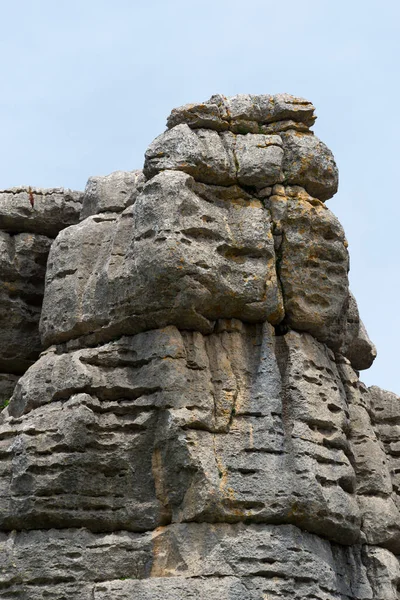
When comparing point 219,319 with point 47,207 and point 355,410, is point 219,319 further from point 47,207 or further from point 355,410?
point 47,207

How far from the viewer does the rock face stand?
59.4 ft

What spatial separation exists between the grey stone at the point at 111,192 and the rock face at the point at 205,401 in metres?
0.21

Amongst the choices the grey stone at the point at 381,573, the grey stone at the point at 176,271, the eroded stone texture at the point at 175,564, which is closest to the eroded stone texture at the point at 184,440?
the eroded stone texture at the point at 175,564

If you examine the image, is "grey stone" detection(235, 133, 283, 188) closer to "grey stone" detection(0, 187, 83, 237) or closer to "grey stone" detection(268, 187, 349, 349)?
"grey stone" detection(268, 187, 349, 349)

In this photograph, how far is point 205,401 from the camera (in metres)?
18.9

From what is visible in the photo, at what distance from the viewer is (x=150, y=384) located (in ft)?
62.8

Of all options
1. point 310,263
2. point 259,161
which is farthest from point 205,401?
point 259,161

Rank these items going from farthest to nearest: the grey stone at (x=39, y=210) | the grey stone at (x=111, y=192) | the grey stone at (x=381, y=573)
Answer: the grey stone at (x=39, y=210), the grey stone at (x=111, y=192), the grey stone at (x=381, y=573)

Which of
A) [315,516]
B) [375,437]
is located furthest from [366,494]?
[315,516]

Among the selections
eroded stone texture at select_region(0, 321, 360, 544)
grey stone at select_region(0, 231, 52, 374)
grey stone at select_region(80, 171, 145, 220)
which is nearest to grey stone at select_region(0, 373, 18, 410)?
grey stone at select_region(0, 231, 52, 374)

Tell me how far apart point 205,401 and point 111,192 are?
19.0 ft

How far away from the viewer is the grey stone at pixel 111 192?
22.4 m

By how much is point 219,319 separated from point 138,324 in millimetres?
1477

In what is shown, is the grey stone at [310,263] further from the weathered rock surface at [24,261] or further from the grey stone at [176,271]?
the weathered rock surface at [24,261]
